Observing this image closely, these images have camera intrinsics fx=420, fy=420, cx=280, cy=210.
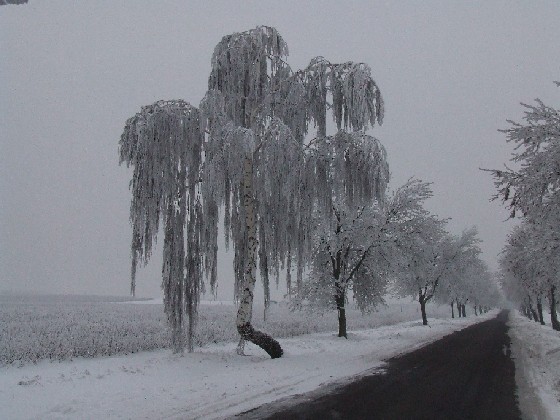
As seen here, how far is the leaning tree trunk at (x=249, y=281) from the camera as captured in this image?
12055 millimetres

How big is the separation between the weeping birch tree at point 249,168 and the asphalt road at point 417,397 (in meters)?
4.35

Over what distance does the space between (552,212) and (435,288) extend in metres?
30.7

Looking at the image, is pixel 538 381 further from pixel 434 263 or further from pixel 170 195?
pixel 434 263

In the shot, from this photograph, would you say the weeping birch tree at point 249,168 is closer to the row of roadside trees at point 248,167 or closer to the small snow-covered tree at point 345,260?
the row of roadside trees at point 248,167

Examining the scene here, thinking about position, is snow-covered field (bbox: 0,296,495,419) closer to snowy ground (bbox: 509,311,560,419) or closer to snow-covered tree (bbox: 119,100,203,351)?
snow-covered tree (bbox: 119,100,203,351)

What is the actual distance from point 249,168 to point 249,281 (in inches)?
130

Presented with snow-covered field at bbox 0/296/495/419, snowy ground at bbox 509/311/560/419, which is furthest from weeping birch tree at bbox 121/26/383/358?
snowy ground at bbox 509/311/560/419

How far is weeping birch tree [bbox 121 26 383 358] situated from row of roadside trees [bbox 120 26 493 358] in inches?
1.2

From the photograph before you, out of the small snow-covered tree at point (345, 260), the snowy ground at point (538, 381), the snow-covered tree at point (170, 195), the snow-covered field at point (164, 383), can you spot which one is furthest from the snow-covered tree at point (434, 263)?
the snow-covered tree at point (170, 195)

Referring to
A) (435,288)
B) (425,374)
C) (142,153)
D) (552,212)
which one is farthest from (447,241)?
(142,153)

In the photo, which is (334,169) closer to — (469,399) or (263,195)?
(263,195)

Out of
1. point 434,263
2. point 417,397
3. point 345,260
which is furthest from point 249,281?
point 434,263

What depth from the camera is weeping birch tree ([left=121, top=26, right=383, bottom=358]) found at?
11.2 metres

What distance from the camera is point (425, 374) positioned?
33.0 ft
